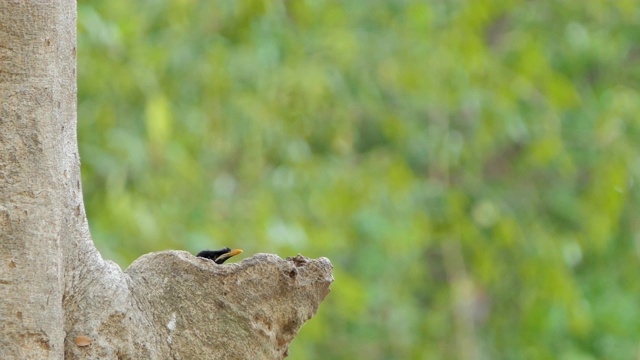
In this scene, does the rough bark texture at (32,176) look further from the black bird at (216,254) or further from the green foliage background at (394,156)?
the green foliage background at (394,156)

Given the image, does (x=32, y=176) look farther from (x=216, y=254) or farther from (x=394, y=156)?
(x=394, y=156)

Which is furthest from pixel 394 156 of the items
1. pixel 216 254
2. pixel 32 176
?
pixel 32 176

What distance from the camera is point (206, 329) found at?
0.66 meters

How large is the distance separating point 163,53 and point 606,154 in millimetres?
1493

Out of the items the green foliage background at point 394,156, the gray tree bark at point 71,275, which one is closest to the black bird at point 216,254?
the gray tree bark at point 71,275

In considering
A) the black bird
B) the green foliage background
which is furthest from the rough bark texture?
the green foliage background

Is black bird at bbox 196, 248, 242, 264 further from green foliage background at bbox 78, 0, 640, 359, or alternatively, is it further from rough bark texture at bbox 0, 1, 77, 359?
green foliage background at bbox 78, 0, 640, 359

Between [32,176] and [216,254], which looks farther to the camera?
[216,254]

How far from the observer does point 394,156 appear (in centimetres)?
343

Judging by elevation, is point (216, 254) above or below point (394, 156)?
below

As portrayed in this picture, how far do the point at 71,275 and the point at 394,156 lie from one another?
9.29ft

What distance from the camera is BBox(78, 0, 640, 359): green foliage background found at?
2.45 m

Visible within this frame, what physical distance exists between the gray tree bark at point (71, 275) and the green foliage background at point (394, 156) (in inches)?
53.2

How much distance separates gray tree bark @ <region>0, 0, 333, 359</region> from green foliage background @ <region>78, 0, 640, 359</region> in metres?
1.35
